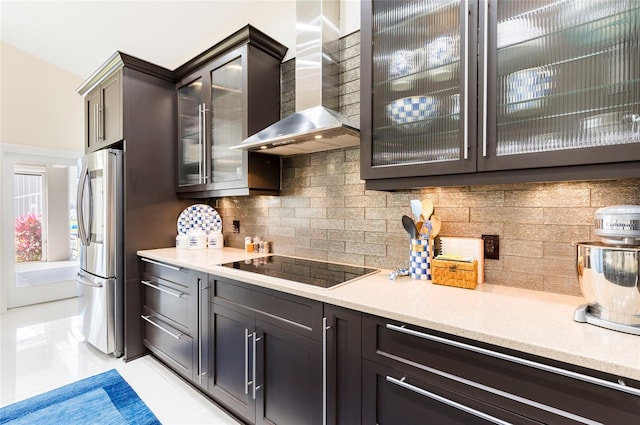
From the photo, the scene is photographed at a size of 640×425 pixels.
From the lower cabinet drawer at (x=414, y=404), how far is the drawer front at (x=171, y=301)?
4.37 feet

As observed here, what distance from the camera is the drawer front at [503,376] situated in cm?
78

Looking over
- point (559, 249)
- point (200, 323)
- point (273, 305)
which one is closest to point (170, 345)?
point (200, 323)

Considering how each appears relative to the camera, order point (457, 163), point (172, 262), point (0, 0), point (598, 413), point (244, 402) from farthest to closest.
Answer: point (0, 0), point (172, 262), point (244, 402), point (457, 163), point (598, 413)

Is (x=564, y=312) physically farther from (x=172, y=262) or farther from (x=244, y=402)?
(x=172, y=262)

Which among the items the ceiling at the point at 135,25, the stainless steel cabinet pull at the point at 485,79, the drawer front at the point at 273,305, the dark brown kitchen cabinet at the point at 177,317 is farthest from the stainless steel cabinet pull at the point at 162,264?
the stainless steel cabinet pull at the point at 485,79

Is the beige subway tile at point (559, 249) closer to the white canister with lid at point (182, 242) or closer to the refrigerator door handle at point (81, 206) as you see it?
the white canister with lid at point (182, 242)

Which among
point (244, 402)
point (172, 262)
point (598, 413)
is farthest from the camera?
point (172, 262)

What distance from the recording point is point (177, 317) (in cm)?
218

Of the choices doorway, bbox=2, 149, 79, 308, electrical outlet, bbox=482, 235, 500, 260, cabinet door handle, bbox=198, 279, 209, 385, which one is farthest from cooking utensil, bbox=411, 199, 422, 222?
doorway, bbox=2, 149, 79, 308

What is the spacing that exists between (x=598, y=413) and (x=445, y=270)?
722 millimetres

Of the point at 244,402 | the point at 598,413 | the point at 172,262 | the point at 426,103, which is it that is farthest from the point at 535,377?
the point at 172,262

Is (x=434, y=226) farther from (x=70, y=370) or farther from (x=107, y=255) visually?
(x=70, y=370)

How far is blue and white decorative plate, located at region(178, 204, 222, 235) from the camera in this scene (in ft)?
9.75

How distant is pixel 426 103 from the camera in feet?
4.63
